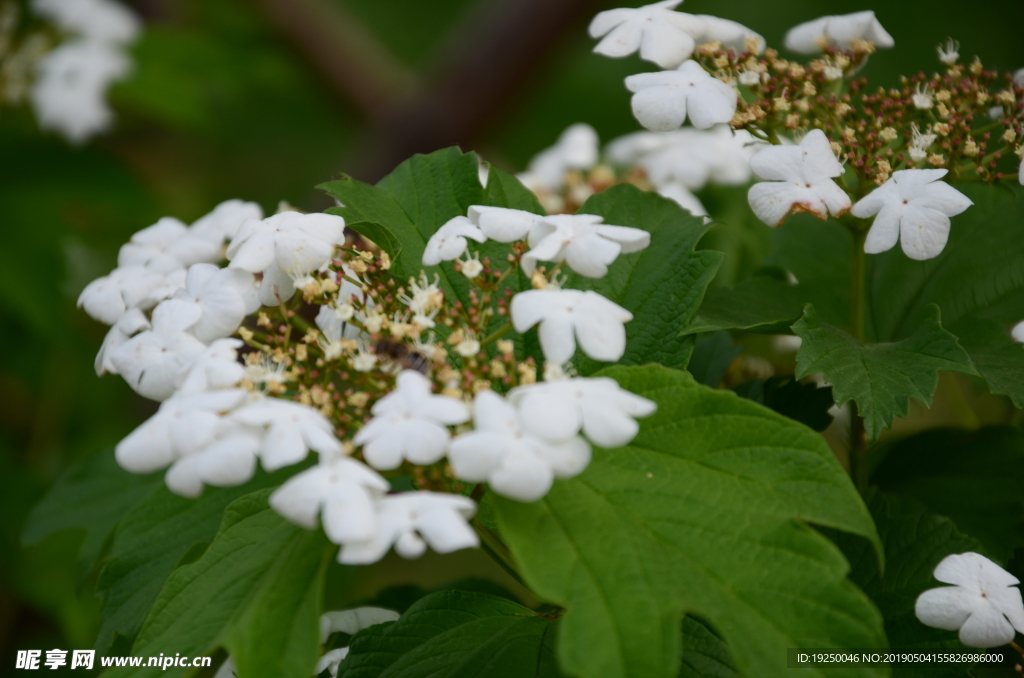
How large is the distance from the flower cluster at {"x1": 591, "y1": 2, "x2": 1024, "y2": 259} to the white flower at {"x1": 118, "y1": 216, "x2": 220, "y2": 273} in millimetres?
466

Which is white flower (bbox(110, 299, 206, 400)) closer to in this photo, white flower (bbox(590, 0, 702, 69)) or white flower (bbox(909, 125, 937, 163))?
white flower (bbox(590, 0, 702, 69))

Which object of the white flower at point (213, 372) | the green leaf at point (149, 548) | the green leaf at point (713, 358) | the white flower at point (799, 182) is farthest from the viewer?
the green leaf at point (713, 358)

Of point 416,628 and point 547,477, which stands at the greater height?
point 547,477

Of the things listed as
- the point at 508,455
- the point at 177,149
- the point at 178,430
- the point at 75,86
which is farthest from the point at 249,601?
the point at 177,149

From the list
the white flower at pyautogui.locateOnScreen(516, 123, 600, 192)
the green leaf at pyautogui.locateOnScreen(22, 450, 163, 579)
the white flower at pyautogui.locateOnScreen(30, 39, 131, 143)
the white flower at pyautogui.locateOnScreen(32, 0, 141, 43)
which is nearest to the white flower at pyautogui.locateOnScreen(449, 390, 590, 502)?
the green leaf at pyautogui.locateOnScreen(22, 450, 163, 579)

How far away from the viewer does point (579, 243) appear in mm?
697

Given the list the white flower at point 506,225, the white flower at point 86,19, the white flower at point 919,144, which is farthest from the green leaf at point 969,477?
the white flower at point 86,19

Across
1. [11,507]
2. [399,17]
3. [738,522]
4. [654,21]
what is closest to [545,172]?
[654,21]

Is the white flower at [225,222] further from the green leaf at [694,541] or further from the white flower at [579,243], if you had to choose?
the green leaf at [694,541]

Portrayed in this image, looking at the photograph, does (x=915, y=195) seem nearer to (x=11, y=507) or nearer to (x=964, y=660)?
(x=964, y=660)

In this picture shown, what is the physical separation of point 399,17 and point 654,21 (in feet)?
17.3

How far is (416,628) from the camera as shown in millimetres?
811

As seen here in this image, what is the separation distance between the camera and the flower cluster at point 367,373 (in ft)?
1.85

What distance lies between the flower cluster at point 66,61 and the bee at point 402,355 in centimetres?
141
